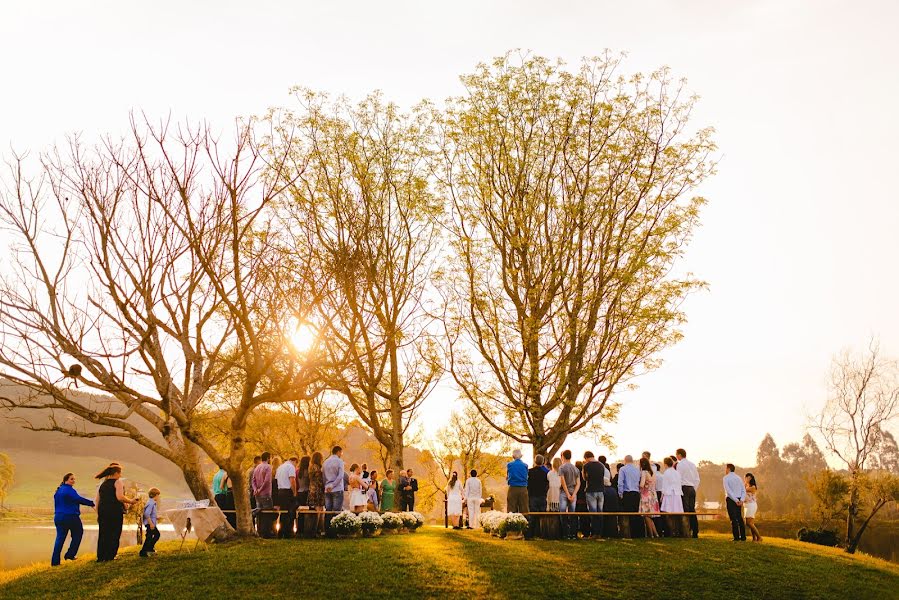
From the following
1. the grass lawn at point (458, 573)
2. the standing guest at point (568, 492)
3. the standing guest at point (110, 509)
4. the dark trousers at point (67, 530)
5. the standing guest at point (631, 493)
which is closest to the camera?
the grass lawn at point (458, 573)

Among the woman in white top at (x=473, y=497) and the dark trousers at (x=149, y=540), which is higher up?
the woman in white top at (x=473, y=497)

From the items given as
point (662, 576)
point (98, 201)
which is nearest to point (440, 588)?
point (662, 576)

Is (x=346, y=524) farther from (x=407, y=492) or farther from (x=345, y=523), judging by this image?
(x=407, y=492)

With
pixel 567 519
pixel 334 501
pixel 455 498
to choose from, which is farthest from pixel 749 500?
pixel 334 501

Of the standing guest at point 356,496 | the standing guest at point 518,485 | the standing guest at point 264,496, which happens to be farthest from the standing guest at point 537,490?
the standing guest at point 264,496

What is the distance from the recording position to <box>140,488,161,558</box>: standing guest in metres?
17.3

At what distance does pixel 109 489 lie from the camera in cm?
1641

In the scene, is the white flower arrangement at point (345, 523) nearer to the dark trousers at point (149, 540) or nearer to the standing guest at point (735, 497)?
the dark trousers at point (149, 540)

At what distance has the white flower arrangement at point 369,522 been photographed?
20.2m

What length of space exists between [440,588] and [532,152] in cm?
1754

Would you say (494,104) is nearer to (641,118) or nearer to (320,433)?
(641,118)

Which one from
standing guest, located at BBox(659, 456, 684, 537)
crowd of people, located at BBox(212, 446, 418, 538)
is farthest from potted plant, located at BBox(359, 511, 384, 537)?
standing guest, located at BBox(659, 456, 684, 537)

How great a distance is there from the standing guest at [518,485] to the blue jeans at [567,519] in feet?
3.48

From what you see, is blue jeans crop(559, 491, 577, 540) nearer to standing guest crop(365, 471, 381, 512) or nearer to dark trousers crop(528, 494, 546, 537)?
dark trousers crop(528, 494, 546, 537)
